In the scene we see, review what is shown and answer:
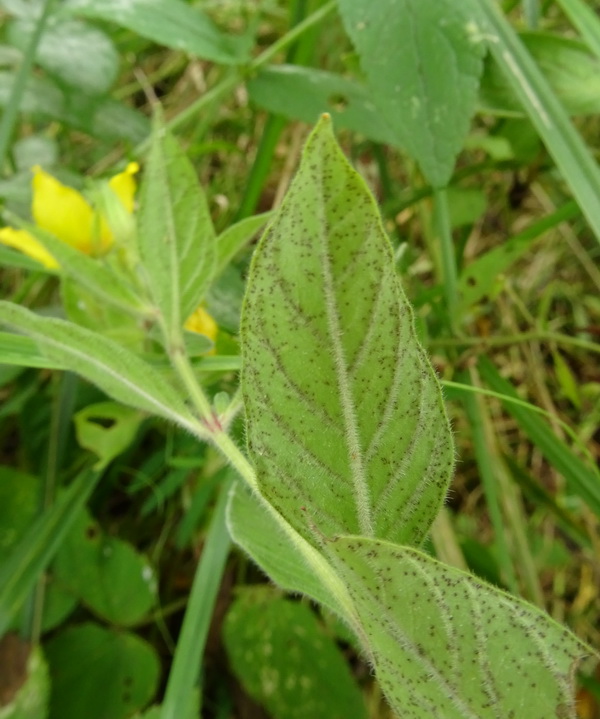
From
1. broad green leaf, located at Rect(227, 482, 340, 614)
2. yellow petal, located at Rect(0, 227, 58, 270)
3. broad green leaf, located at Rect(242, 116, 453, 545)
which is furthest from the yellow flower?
broad green leaf, located at Rect(242, 116, 453, 545)

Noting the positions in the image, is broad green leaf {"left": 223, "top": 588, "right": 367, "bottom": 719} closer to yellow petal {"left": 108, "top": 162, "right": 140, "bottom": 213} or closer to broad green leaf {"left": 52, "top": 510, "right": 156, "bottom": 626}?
broad green leaf {"left": 52, "top": 510, "right": 156, "bottom": 626}

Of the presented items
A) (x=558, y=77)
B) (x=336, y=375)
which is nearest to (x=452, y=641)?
(x=336, y=375)

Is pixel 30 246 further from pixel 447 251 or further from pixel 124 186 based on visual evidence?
pixel 447 251

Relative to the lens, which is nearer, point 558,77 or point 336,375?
point 336,375

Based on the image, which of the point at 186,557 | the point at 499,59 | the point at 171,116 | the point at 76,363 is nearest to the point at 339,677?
the point at 186,557

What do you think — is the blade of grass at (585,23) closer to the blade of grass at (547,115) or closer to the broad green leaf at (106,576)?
the blade of grass at (547,115)
